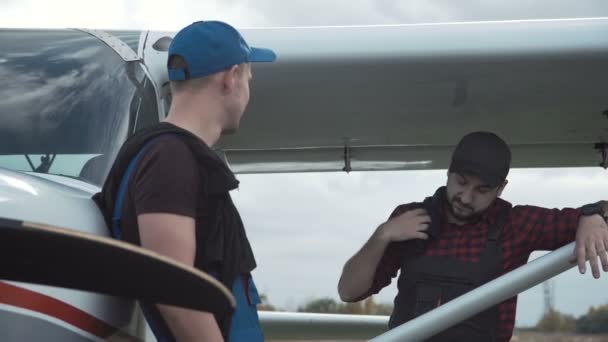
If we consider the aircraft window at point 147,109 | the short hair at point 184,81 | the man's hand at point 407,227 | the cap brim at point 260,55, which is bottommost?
the man's hand at point 407,227

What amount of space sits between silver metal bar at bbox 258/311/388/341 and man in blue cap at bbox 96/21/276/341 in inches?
216

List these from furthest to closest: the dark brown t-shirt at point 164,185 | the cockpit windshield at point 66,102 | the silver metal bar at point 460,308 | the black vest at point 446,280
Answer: the black vest at point 446,280
the silver metal bar at point 460,308
the cockpit windshield at point 66,102
the dark brown t-shirt at point 164,185

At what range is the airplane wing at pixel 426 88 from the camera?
172 inches

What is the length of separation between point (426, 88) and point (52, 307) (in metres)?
3.15

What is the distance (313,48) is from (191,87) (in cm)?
237

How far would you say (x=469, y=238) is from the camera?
3205 millimetres

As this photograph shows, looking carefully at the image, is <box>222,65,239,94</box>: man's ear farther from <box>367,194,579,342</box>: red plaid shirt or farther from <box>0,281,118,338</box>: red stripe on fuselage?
<box>367,194,579,342</box>: red plaid shirt

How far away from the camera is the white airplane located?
1978 mm

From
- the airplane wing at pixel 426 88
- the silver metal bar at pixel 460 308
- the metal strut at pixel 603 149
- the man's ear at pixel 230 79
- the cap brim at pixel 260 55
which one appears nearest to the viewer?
the man's ear at pixel 230 79

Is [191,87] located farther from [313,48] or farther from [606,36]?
[606,36]

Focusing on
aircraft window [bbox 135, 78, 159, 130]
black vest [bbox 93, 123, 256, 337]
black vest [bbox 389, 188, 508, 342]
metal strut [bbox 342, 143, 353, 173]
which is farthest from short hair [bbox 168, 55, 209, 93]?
metal strut [bbox 342, 143, 353, 173]

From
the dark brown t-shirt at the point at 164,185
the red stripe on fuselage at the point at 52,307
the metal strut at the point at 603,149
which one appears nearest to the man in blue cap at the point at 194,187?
the dark brown t-shirt at the point at 164,185

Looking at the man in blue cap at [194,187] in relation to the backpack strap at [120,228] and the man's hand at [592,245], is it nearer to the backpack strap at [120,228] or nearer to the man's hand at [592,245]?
the backpack strap at [120,228]

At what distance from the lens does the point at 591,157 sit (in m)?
6.06
